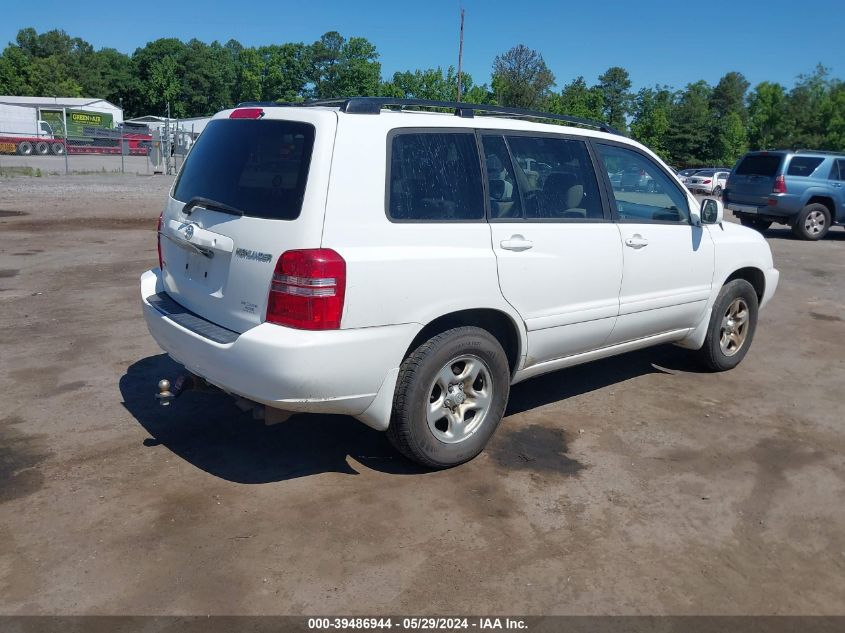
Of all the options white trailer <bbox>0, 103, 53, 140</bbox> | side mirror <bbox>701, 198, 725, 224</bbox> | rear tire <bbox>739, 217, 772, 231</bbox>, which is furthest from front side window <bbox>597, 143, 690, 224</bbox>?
white trailer <bbox>0, 103, 53, 140</bbox>

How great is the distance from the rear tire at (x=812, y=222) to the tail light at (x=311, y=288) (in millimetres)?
15266

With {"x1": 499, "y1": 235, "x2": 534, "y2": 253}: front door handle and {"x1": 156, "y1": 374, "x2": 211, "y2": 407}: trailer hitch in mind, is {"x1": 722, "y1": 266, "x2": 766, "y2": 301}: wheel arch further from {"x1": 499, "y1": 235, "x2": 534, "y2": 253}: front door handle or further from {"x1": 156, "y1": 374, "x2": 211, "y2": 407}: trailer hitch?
{"x1": 156, "y1": 374, "x2": 211, "y2": 407}: trailer hitch

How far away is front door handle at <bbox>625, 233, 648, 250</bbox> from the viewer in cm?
473

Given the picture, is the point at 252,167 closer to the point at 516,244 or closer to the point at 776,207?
the point at 516,244

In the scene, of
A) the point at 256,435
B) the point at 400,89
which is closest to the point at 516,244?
the point at 256,435

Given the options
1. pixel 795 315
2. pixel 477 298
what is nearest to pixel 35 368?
pixel 477 298

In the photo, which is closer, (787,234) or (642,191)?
(642,191)

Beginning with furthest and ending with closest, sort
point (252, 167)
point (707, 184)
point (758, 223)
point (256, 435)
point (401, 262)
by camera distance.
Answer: point (707, 184), point (758, 223), point (256, 435), point (252, 167), point (401, 262)

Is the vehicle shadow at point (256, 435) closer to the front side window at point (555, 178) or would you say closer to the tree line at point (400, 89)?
the front side window at point (555, 178)

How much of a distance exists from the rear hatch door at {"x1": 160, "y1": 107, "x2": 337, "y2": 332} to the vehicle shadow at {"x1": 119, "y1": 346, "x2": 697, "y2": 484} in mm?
730

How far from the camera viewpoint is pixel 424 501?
3.71 m

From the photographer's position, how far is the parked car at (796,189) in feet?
51.2

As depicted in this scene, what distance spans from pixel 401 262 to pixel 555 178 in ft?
4.77

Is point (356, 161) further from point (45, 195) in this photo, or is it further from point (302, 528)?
point (45, 195)
